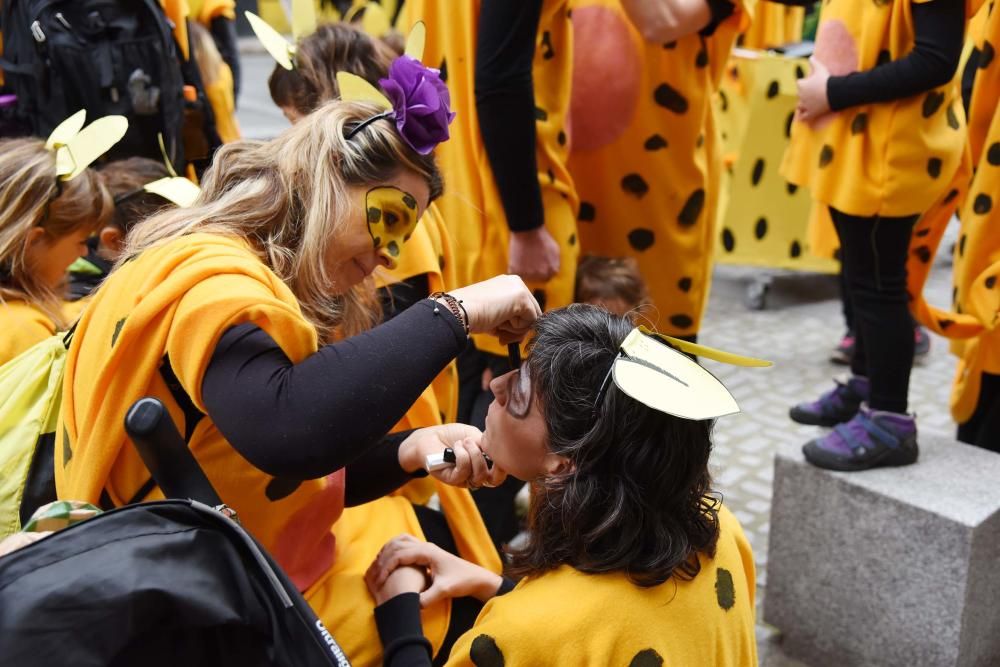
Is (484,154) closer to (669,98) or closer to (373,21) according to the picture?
(669,98)

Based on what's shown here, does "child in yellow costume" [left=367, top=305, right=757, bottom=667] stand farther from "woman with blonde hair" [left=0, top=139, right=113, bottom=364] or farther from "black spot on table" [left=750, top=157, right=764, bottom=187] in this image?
"black spot on table" [left=750, top=157, right=764, bottom=187]

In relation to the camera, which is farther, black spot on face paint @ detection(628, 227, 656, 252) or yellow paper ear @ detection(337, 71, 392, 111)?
black spot on face paint @ detection(628, 227, 656, 252)

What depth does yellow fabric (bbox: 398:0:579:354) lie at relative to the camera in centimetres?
238

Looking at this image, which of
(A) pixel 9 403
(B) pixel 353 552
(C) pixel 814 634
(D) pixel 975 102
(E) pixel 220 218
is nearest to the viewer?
(E) pixel 220 218

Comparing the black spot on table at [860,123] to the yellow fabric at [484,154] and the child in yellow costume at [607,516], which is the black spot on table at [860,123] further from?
the child in yellow costume at [607,516]

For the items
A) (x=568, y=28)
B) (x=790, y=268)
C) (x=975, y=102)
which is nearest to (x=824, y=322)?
(x=790, y=268)

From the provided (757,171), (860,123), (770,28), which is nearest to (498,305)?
(860,123)

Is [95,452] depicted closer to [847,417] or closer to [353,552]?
[353,552]

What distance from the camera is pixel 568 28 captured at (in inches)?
93.8

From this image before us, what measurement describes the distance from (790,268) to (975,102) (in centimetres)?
297

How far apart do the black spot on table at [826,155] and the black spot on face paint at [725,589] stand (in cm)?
140

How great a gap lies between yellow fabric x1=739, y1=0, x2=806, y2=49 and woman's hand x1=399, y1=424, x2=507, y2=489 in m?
5.03

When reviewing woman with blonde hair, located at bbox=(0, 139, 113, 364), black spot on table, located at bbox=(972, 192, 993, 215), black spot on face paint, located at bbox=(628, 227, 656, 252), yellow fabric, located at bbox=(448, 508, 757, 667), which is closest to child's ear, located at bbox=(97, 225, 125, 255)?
woman with blonde hair, located at bbox=(0, 139, 113, 364)

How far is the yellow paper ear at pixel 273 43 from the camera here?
2.23 metres
